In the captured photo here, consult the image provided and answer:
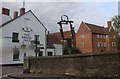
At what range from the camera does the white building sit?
35.0 metres

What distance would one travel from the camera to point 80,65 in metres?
13.9

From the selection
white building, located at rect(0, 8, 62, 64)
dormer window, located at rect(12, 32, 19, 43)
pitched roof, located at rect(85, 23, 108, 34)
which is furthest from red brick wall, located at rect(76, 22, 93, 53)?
dormer window, located at rect(12, 32, 19, 43)

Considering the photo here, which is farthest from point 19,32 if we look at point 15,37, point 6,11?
point 6,11

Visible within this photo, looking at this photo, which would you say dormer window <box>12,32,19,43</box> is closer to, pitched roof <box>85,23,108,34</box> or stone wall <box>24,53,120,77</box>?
stone wall <box>24,53,120,77</box>

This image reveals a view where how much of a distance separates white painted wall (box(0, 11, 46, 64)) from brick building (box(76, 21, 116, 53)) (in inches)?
1112

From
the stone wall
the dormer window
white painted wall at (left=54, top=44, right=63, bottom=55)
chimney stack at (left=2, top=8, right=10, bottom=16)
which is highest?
chimney stack at (left=2, top=8, right=10, bottom=16)

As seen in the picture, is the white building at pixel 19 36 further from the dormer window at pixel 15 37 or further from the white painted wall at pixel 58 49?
the white painted wall at pixel 58 49

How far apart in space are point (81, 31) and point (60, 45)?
26.7m

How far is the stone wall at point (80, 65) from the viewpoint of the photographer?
12.0 metres

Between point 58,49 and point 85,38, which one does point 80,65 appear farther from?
point 85,38

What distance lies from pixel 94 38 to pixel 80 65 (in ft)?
180

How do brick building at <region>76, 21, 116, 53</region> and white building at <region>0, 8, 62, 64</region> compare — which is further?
brick building at <region>76, 21, 116, 53</region>

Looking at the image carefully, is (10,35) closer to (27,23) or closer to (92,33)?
(27,23)

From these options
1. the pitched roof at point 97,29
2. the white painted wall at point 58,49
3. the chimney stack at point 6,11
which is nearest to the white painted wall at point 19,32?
the white painted wall at point 58,49
